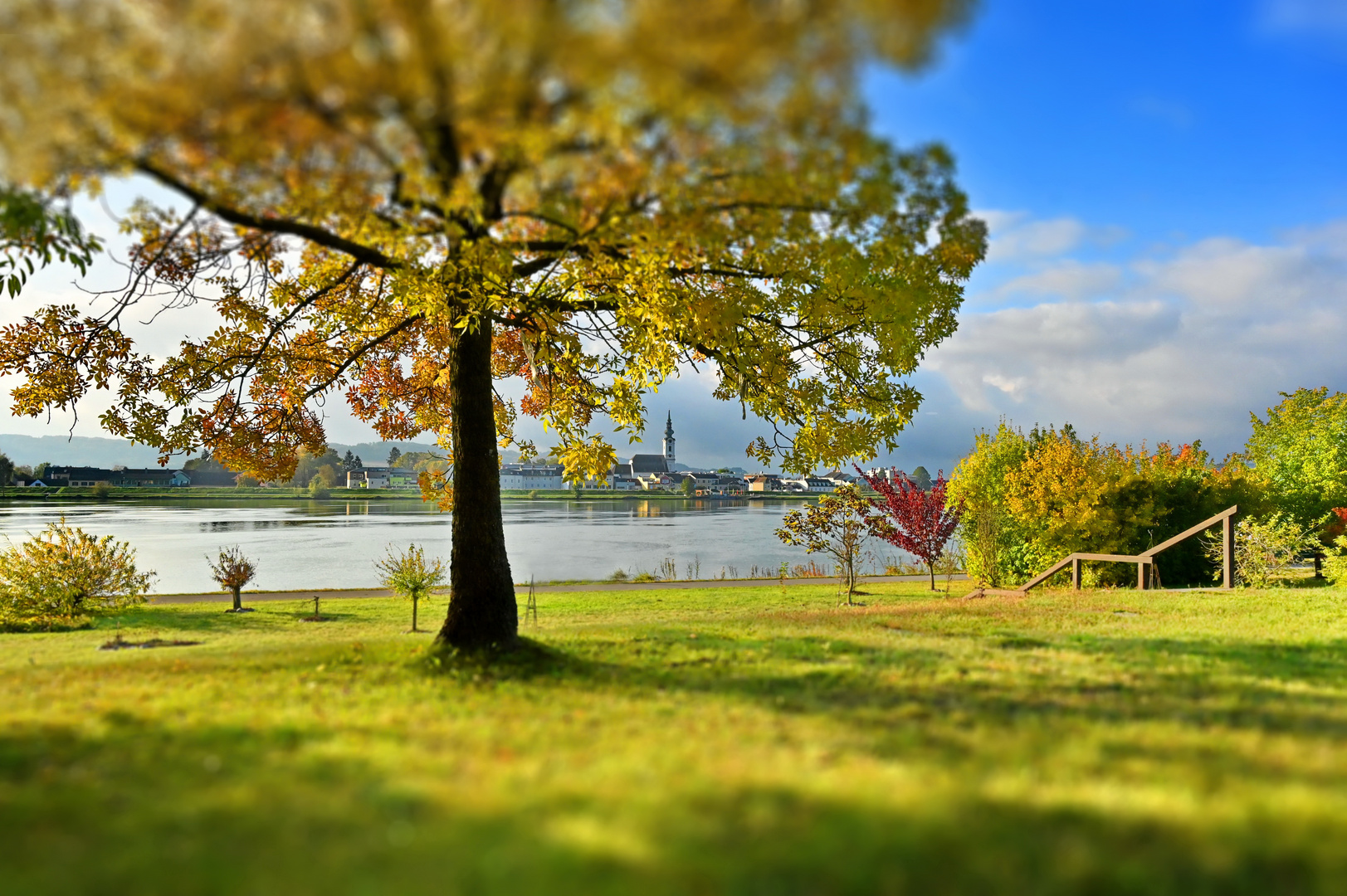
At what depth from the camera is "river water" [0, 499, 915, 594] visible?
33562 millimetres

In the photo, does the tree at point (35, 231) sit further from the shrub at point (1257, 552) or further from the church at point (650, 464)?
the church at point (650, 464)

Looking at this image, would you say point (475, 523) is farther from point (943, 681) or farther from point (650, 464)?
point (650, 464)

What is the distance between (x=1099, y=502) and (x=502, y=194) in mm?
20103

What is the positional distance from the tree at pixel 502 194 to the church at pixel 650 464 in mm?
136662

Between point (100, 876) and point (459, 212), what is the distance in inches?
196

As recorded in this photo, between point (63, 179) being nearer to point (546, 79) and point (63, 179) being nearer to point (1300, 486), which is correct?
point (546, 79)

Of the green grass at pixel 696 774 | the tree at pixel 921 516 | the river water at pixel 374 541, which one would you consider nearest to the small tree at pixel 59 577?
the river water at pixel 374 541

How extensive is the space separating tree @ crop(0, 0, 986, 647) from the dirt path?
42.0ft

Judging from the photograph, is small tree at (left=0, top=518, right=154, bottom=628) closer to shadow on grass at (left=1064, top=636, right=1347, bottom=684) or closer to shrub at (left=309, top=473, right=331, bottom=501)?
shadow on grass at (left=1064, top=636, right=1347, bottom=684)

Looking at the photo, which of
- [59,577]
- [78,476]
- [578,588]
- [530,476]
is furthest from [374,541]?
[530,476]

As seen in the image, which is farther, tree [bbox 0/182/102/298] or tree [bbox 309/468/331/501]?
tree [bbox 309/468/331/501]

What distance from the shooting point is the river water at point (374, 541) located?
1321 inches

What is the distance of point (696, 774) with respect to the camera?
4043 millimetres

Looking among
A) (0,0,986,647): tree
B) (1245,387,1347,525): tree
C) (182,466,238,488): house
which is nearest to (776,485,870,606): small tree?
(0,0,986,647): tree
